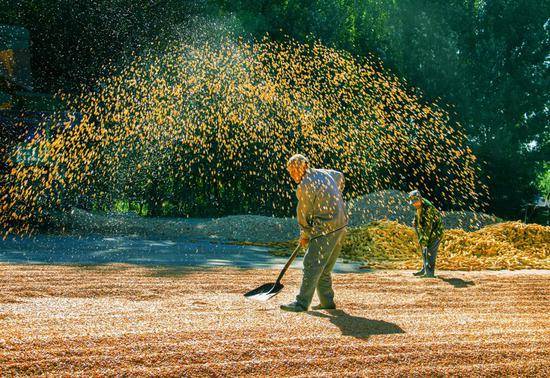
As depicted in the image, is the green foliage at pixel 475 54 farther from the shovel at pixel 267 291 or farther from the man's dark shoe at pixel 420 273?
the shovel at pixel 267 291

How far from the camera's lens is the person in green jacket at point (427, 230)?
30.9 feet

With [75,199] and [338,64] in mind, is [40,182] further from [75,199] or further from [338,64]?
[338,64]

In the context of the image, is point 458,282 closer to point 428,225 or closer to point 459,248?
point 428,225

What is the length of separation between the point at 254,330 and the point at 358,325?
979mm

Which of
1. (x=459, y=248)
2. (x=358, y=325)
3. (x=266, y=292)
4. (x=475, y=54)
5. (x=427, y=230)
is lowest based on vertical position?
(x=358, y=325)

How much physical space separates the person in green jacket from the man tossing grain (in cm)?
336

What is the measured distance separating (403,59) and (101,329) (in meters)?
19.6

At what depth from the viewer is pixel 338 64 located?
69.7 feet

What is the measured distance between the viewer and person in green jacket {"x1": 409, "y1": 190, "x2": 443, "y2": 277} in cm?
941

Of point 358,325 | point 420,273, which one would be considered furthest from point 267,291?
point 420,273

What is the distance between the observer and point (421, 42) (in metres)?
23.5

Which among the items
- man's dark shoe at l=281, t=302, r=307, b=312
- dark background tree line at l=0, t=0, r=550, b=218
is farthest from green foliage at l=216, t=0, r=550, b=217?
man's dark shoe at l=281, t=302, r=307, b=312

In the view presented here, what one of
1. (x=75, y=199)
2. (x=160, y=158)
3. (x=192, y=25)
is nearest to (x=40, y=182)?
(x=75, y=199)

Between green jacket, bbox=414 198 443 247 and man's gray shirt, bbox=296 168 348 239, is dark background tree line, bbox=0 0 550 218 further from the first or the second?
man's gray shirt, bbox=296 168 348 239
